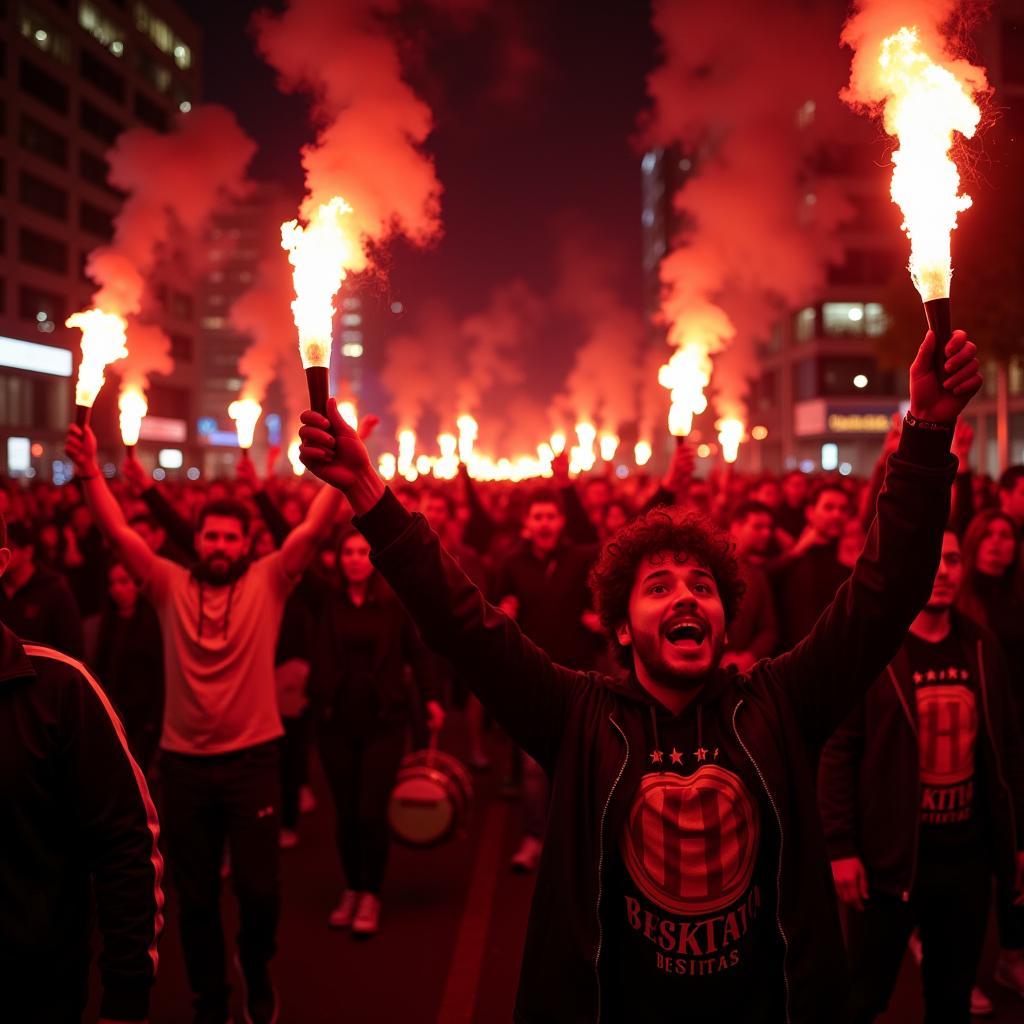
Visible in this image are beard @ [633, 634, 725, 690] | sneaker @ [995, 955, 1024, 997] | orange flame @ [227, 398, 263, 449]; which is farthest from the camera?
orange flame @ [227, 398, 263, 449]

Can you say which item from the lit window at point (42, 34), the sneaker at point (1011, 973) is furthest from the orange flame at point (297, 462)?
the lit window at point (42, 34)

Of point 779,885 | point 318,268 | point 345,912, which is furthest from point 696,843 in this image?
point 345,912

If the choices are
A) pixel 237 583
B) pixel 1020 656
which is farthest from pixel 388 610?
pixel 1020 656

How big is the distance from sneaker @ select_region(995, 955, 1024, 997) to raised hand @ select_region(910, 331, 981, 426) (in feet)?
12.3

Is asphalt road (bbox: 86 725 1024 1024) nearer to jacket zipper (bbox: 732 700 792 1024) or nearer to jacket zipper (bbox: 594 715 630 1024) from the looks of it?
jacket zipper (bbox: 594 715 630 1024)

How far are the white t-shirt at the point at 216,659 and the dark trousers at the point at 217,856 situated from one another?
11 centimetres

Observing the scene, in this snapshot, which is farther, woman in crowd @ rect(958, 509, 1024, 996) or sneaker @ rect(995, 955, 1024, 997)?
woman in crowd @ rect(958, 509, 1024, 996)

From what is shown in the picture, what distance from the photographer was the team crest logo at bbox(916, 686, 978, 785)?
3803 mm

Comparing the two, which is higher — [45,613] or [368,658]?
[45,613]

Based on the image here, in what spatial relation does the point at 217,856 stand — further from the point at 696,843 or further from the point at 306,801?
the point at 306,801

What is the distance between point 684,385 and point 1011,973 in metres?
3.95

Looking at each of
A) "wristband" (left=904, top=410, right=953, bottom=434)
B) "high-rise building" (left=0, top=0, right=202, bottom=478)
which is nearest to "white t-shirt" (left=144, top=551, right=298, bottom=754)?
"wristband" (left=904, top=410, right=953, bottom=434)

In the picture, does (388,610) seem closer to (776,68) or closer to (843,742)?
(843,742)

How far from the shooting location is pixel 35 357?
159 ft
